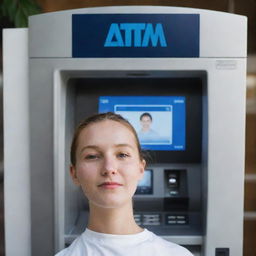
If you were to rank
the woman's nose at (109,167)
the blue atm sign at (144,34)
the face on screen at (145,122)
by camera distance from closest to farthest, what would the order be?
the woman's nose at (109,167) → the blue atm sign at (144,34) → the face on screen at (145,122)

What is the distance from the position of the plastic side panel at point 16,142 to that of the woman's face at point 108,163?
1.70 feet

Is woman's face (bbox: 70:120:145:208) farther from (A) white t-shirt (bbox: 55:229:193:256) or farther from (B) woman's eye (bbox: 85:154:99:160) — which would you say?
(A) white t-shirt (bbox: 55:229:193:256)

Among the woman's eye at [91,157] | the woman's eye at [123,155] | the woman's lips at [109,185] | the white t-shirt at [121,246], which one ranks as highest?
the woman's eye at [123,155]

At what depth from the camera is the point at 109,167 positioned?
1.28 meters

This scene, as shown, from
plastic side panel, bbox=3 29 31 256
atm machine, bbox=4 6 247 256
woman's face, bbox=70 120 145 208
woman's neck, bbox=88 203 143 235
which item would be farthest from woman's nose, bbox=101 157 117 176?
plastic side panel, bbox=3 29 31 256

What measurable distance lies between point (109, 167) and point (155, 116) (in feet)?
2.04

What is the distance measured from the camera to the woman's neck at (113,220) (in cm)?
135

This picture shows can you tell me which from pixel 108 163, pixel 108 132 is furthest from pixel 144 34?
pixel 108 163

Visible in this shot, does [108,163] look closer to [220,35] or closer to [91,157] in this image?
[91,157]

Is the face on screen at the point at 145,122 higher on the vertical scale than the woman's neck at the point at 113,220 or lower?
higher

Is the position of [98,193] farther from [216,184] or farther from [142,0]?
[142,0]

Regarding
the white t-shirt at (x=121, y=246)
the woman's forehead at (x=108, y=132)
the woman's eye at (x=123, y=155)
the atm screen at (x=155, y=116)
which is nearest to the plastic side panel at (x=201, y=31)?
the atm screen at (x=155, y=116)

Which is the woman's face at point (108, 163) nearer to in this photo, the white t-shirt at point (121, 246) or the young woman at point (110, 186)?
the young woman at point (110, 186)

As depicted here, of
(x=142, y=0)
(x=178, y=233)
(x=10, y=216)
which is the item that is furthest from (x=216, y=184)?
(x=142, y=0)
